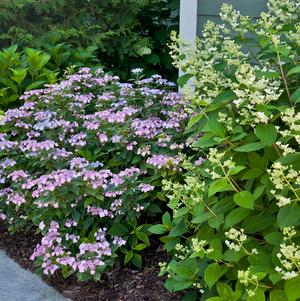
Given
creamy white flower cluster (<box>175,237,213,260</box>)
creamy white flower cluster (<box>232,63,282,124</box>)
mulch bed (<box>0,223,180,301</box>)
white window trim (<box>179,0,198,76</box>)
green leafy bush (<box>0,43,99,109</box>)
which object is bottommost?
mulch bed (<box>0,223,180,301</box>)

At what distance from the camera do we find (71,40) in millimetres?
5457

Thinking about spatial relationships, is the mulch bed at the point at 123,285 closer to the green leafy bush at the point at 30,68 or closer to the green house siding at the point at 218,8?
the green leafy bush at the point at 30,68

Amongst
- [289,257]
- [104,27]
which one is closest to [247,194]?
[289,257]

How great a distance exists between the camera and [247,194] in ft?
6.70

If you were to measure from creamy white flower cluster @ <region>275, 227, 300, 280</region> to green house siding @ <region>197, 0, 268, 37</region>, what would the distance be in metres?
2.40

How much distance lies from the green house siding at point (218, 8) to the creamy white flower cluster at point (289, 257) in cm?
240

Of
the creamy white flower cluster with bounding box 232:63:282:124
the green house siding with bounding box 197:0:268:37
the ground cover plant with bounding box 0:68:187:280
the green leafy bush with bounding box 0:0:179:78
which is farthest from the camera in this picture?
the green leafy bush with bounding box 0:0:179:78

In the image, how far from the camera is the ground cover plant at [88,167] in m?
2.98

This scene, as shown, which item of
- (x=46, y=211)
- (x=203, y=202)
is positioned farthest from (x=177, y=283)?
(x=46, y=211)

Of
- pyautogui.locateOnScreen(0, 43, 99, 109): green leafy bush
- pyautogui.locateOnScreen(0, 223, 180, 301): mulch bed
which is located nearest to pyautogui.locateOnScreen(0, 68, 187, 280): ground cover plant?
pyautogui.locateOnScreen(0, 223, 180, 301): mulch bed

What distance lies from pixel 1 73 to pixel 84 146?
1.37 m

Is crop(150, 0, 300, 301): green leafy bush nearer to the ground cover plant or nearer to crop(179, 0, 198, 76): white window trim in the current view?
the ground cover plant

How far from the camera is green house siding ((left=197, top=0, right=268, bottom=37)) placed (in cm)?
399

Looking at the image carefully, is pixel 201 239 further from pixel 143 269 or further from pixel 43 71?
pixel 43 71
